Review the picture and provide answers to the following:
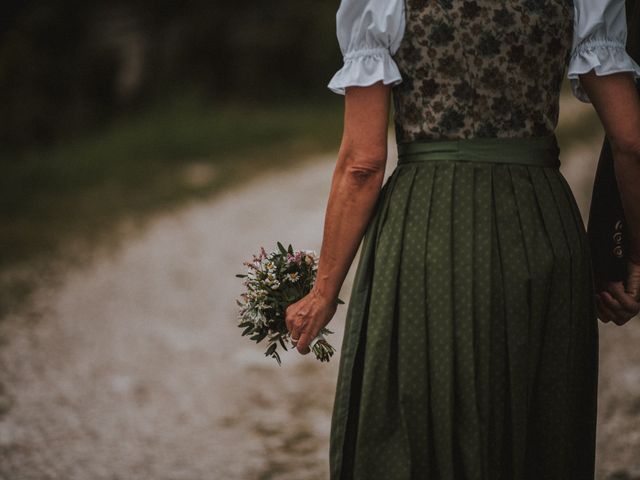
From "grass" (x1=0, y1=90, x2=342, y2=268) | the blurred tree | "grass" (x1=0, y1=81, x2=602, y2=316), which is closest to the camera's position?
"grass" (x1=0, y1=81, x2=602, y2=316)

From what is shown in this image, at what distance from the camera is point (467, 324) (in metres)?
1.85

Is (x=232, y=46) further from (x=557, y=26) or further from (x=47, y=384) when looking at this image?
(x=557, y=26)

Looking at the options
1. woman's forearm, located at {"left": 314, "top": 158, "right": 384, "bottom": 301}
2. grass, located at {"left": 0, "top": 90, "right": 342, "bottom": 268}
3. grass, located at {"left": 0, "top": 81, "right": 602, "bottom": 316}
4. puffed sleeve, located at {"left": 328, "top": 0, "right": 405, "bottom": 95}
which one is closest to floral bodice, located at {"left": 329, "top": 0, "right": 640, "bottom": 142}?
puffed sleeve, located at {"left": 328, "top": 0, "right": 405, "bottom": 95}

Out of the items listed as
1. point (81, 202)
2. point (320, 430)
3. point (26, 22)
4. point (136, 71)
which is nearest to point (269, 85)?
point (136, 71)

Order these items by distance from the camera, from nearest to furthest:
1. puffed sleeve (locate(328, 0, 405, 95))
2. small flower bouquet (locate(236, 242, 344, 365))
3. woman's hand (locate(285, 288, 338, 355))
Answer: puffed sleeve (locate(328, 0, 405, 95)) < woman's hand (locate(285, 288, 338, 355)) < small flower bouquet (locate(236, 242, 344, 365))

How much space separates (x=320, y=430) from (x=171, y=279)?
3.89 m

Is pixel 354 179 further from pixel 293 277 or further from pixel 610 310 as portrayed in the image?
pixel 610 310

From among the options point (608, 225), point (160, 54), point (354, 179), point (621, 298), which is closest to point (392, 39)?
point (354, 179)

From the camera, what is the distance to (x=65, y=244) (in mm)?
9109

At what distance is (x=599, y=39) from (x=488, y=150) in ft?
1.28

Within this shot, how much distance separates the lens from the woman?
1850 millimetres

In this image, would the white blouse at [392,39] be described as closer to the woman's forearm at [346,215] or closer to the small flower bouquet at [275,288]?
the woman's forearm at [346,215]

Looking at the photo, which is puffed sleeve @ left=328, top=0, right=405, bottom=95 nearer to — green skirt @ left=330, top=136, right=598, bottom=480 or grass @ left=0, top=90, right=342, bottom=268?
green skirt @ left=330, top=136, right=598, bottom=480

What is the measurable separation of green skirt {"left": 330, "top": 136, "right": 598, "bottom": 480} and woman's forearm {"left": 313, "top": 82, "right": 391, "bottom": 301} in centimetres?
7
